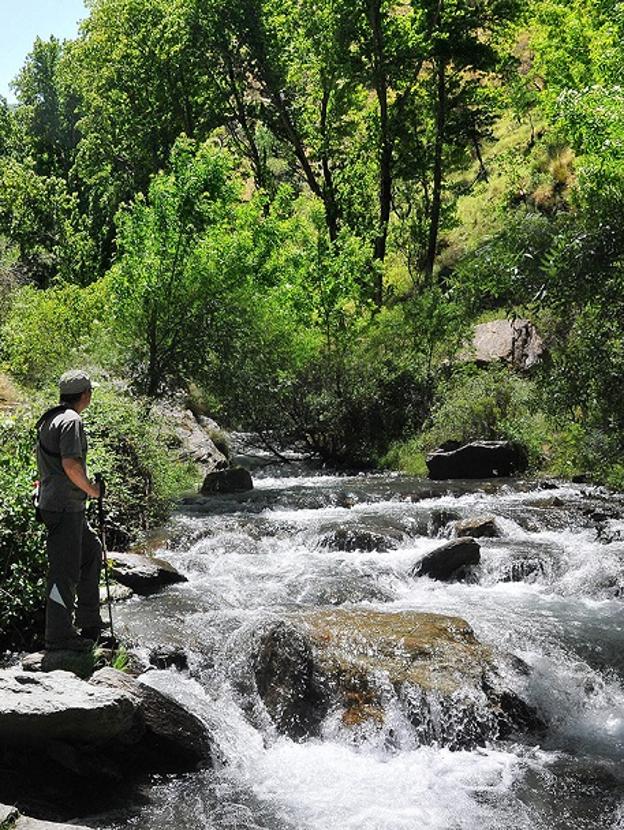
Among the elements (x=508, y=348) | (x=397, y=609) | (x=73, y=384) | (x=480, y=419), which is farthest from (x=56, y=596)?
(x=508, y=348)

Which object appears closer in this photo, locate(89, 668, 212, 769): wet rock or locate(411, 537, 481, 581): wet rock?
locate(89, 668, 212, 769): wet rock

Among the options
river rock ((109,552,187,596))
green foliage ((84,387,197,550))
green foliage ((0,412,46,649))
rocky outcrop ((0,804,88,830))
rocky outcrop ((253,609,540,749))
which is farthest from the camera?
green foliage ((84,387,197,550))

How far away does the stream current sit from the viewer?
676 centimetres

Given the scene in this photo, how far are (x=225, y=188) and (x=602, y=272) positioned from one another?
1508cm

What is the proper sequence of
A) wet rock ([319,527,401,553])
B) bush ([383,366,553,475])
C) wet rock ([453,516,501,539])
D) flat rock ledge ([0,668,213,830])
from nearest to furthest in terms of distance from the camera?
flat rock ledge ([0,668,213,830]) → wet rock ([319,527,401,553]) → wet rock ([453,516,501,539]) → bush ([383,366,553,475])

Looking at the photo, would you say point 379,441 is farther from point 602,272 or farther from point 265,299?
point 602,272

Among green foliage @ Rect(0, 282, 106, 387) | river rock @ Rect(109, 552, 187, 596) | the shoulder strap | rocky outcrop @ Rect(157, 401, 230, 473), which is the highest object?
green foliage @ Rect(0, 282, 106, 387)

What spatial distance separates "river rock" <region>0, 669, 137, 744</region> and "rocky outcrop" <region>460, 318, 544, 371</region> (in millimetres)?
19098

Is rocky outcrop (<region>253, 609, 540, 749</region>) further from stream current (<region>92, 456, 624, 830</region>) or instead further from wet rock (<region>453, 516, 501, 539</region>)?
wet rock (<region>453, 516, 501, 539</region>)

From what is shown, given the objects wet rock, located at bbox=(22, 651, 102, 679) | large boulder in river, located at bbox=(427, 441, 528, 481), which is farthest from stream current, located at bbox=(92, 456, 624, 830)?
large boulder in river, located at bbox=(427, 441, 528, 481)

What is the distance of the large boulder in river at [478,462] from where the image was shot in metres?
21.1

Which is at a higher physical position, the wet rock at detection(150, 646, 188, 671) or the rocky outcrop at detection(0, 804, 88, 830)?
the rocky outcrop at detection(0, 804, 88, 830)

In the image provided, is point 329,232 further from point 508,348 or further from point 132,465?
point 132,465

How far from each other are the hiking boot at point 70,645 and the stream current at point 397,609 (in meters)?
1.25
